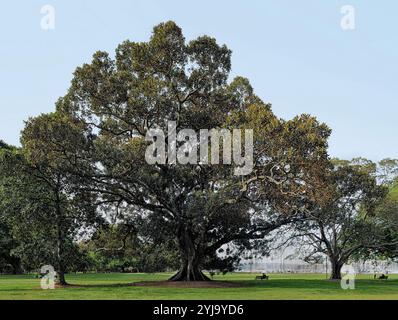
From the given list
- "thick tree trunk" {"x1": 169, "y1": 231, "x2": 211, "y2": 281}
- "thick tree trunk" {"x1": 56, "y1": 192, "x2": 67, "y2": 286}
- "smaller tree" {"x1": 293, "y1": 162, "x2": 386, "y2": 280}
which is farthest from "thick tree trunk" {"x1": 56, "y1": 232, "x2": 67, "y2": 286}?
"smaller tree" {"x1": 293, "y1": 162, "x2": 386, "y2": 280}

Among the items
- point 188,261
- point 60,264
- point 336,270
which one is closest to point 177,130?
point 188,261

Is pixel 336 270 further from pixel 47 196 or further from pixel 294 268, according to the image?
pixel 294 268

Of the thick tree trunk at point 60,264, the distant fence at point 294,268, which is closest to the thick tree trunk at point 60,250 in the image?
the thick tree trunk at point 60,264

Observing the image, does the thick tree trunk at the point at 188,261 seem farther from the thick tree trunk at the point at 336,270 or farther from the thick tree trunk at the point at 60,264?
the thick tree trunk at the point at 336,270

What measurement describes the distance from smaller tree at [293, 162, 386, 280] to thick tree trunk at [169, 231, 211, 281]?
9855mm

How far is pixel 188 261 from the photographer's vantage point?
3412cm

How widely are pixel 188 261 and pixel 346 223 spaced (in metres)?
17.9

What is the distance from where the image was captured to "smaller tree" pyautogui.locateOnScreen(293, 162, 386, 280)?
41.8m

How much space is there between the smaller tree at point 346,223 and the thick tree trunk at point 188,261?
32.3 ft

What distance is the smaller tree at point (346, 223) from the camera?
41812 mm
